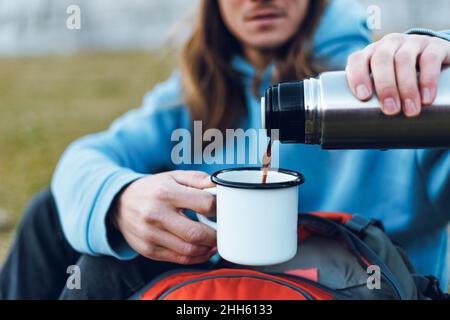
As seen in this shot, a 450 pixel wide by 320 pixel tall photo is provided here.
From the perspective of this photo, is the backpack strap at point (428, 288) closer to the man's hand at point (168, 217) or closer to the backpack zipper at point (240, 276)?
the backpack zipper at point (240, 276)

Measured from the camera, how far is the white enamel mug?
53 centimetres

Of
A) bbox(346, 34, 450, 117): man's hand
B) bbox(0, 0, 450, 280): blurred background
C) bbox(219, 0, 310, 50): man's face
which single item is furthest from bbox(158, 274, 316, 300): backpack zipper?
bbox(0, 0, 450, 280): blurred background

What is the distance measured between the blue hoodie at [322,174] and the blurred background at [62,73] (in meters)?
0.68

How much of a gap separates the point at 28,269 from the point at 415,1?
0.85 meters

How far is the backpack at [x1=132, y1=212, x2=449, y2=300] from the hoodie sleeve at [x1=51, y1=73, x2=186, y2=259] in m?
0.09

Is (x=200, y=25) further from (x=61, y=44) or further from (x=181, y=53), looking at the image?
(x=61, y=44)

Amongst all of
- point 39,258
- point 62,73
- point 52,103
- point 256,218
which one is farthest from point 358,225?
point 62,73

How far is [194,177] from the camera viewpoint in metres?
0.62

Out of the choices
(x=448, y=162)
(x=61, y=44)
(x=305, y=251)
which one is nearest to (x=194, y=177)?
(x=305, y=251)

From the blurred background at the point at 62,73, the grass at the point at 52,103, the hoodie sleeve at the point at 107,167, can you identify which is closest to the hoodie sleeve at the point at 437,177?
the hoodie sleeve at the point at 107,167

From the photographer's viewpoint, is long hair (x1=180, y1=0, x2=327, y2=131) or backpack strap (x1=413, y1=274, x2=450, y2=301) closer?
backpack strap (x1=413, y1=274, x2=450, y2=301)

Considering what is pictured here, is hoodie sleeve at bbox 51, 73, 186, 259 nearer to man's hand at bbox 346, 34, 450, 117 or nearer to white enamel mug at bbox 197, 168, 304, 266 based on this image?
white enamel mug at bbox 197, 168, 304, 266

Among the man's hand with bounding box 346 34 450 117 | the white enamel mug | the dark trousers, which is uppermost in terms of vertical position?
the man's hand with bounding box 346 34 450 117

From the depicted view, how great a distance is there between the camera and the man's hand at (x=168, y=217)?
1.98ft
